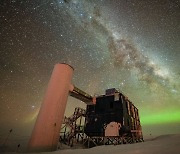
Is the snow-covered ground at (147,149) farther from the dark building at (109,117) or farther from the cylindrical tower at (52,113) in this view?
the dark building at (109,117)

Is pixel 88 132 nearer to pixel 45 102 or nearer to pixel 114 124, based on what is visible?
pixel 114 124

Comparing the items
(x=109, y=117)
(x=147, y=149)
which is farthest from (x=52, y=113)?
A: (x=109, y=117)

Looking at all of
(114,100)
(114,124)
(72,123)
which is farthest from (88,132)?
(114,100)

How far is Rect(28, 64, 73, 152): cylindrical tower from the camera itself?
1198 centimetres

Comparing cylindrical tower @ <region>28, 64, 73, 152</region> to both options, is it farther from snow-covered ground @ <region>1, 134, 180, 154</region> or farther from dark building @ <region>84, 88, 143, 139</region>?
dark building @ <region>84, 88, 143, 139</region>

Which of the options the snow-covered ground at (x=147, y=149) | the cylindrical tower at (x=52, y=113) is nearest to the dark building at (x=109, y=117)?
the cylindrical tower at (x=52, y=113)

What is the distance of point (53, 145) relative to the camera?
12.7 m

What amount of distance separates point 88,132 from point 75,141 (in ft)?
12.1

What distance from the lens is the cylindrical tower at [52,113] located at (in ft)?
39.3

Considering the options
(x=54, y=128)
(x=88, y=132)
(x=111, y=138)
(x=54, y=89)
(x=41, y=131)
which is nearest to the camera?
(x=41, y=131)

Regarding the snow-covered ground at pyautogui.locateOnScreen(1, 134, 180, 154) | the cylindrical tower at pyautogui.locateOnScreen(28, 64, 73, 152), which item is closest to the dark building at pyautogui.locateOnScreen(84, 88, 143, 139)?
the cylindrical tower at pyautogui.locateOnScreen(28, 64, 73, 152)

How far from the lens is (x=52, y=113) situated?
13.3 meters

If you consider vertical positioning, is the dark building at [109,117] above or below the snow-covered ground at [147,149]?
above

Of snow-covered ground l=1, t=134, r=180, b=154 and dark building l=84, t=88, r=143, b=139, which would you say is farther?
dark building l=84, t=88, r=143, b=139
